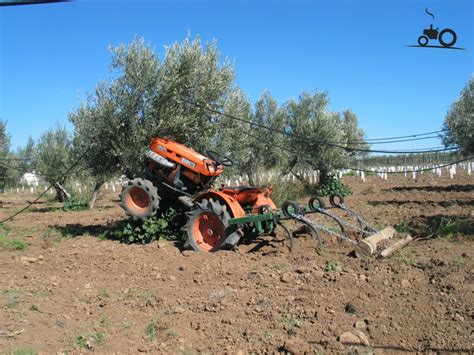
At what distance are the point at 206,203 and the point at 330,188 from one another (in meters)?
15.4

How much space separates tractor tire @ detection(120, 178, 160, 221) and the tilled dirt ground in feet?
2.16

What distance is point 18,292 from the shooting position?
19.3ft

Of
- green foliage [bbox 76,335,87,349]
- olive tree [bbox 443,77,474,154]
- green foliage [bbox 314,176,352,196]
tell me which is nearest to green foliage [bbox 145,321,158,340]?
green foliage [bbox 76,335,87,349]

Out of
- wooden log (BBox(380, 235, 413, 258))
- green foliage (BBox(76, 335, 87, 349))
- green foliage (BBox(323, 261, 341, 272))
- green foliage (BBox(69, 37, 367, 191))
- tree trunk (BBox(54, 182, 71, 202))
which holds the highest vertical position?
green foliage (BBox(69, 37, 367, 191))

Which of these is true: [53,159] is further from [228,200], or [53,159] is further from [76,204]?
[228,200]

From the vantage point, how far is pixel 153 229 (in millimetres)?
8578

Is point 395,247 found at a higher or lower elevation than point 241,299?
higher

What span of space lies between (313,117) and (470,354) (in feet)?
61.8

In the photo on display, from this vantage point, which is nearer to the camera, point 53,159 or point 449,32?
point 449,32

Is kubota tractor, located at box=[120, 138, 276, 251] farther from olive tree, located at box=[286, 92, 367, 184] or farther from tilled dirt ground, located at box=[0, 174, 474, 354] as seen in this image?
olive tree, located at box=[286, 92, 367, 184]

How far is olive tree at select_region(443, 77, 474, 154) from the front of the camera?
851 inches

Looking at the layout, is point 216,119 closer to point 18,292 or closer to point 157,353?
point 18,292

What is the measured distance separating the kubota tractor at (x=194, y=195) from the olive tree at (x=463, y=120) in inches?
650

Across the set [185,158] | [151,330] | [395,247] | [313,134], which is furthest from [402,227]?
[313,134]
